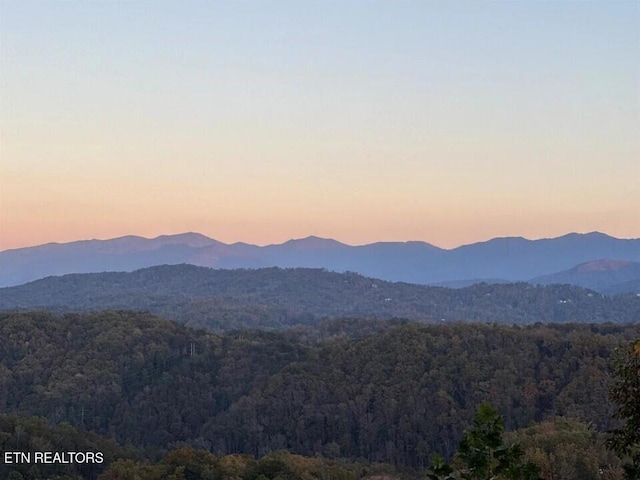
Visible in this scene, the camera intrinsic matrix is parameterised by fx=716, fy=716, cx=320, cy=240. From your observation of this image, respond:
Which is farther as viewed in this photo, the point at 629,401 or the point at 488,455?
the point at 629,401

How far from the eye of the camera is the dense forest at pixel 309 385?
7356 centimetres

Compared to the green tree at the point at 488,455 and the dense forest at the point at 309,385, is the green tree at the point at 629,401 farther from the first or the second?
the dense forest at the point at 309,385

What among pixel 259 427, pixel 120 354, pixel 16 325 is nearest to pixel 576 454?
pixel 259 427

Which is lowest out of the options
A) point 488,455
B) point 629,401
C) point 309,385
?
point 309,385

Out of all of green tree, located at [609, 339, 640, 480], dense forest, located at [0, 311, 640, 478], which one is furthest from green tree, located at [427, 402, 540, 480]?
dense forest, located at [0, 311, 640, 478]

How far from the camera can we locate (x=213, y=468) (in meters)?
41.1

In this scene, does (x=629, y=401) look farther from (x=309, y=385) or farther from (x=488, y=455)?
(x=309, y=385)

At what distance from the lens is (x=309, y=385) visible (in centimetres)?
8312

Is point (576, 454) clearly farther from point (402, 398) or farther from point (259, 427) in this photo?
point (259, 427)

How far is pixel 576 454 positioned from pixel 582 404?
1276 inches

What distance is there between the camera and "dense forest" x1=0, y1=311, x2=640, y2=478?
73.6 m

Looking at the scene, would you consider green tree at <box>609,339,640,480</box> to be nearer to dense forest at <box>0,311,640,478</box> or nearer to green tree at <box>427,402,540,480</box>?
green tree at <box>427,402,540,480</box>

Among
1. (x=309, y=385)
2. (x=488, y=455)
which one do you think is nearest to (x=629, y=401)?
(x=488, y=455)

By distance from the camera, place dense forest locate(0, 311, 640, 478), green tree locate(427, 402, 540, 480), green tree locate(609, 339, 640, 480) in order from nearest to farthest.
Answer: green tree locate(427, 402, 540, 480)
green tree locate(609, 339, 640, 480)
dense forest locate(0, 311, 640, 478)
